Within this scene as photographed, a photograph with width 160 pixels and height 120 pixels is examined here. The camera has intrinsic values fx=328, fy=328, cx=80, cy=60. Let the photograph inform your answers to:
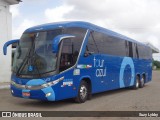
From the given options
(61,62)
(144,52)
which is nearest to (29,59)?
(61,62)

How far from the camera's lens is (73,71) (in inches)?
491

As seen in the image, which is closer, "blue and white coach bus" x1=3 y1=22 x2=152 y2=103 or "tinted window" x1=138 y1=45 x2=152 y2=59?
"blue and white coach bus" x1=3 y1=22 x2=152 y2=103

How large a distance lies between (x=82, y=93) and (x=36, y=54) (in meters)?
2.61

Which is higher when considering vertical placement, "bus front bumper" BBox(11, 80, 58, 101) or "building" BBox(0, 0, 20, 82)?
"building" BBox(0, 0, 20, 82)

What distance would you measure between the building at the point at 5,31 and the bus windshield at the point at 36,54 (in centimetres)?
987

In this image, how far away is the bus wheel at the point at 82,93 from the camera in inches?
510

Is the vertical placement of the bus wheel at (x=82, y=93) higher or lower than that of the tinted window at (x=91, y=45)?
lower

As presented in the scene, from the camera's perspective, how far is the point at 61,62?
38.6 ft

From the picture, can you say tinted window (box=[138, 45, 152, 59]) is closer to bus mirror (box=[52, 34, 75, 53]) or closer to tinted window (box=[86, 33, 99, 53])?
tinted window (box=[86, 33, 99, 53])

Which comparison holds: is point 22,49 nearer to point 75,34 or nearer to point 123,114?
point 75,34

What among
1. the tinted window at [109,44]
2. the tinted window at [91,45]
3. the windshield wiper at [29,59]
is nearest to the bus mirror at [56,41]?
the windshield wiper at [29,59]

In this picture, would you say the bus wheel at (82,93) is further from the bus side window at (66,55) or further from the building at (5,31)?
the building at (5,31)

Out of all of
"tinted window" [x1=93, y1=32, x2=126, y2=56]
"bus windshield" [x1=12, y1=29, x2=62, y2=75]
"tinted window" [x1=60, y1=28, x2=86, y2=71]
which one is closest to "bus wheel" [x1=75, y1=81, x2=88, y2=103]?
"tinted window" [x1=60, y1=28, x2=86, y2=71]

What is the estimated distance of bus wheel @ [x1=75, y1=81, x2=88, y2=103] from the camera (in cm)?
1295
